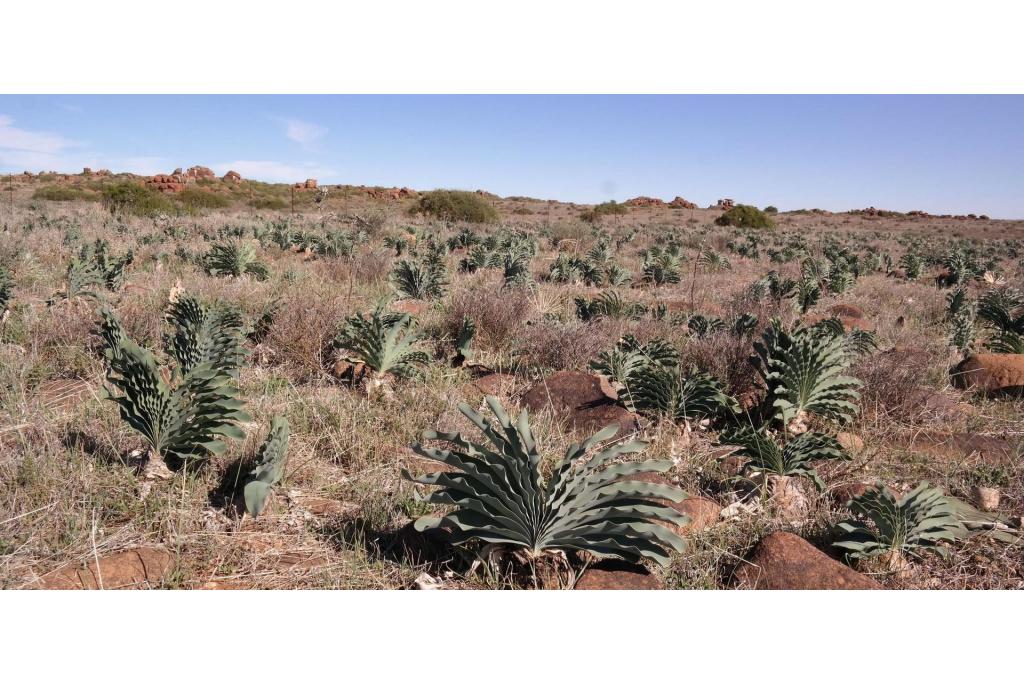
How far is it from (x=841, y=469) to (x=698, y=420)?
82cm

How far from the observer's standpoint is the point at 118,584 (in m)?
1.88

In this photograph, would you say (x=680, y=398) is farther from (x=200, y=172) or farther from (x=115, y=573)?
(x=200, y=172)

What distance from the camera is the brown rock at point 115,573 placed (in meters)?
1.86

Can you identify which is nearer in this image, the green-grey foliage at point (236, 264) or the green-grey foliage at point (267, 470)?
the green-grey foliage at point (267, 470)

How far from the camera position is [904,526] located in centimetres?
223

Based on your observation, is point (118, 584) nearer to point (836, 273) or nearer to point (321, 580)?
point (321, 580)

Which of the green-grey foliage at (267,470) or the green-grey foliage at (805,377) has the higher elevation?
the green-grey foliage at (805,377)

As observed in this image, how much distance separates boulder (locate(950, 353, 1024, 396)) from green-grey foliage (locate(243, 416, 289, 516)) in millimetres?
4647

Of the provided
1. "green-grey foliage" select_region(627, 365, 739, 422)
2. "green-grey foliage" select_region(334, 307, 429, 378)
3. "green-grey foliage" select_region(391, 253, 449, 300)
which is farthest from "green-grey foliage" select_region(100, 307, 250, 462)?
"green-grey foliage" select_region(391, 253, 449, 300)

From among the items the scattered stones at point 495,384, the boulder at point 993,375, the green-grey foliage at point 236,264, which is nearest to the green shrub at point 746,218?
the green-grey foliage at point 236,264

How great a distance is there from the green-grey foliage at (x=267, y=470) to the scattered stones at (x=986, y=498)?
2.93 metres

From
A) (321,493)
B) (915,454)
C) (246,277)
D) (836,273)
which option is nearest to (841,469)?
(915,454)

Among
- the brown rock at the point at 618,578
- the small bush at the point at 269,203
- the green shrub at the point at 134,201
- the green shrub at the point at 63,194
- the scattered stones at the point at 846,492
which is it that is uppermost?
the small bush at the point at 269,203

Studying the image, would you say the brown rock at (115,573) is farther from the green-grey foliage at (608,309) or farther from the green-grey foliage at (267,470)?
the green-grey foliage at (608,309)
